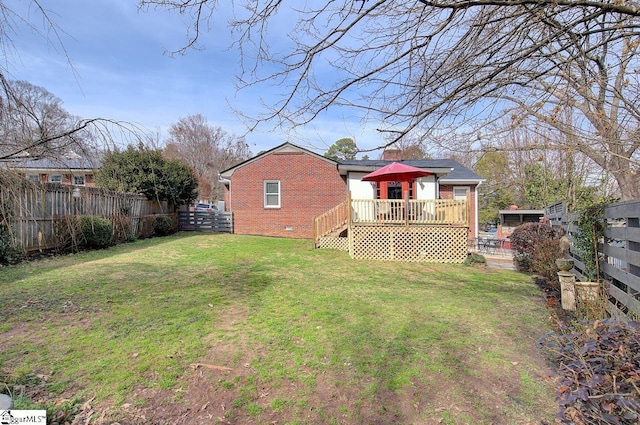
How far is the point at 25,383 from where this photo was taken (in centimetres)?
267

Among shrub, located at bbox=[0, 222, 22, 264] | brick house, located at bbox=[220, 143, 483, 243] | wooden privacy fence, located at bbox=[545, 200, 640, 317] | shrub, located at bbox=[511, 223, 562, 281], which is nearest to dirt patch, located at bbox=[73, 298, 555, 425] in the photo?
wooden privacy fence, located at bbox=[545, 200, 640, 317]

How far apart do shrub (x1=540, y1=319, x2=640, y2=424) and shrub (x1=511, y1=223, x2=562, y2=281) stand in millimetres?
6103

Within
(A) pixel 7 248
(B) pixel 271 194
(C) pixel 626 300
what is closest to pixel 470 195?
(B) pixel 271 194

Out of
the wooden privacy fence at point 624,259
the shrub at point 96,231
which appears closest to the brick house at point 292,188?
the shrub at point 96,231

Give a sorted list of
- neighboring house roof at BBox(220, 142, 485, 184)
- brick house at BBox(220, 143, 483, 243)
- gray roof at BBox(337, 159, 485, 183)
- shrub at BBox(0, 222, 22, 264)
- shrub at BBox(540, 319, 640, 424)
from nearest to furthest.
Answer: shrub at BBox(540, 319, 640, 424), shrub at BBox(0, 222, 22, 264), gray roof at BBox(337, 159, 485, 183), neighboring house roof at BBox(220, 142, 485, 184), brick house at BBox(220, 143, 483, 243)

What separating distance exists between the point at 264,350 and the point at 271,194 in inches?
534

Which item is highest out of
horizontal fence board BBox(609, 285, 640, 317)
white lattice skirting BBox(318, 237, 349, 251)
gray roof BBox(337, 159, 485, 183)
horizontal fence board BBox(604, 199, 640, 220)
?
gray roof BBox(337, 159, 485, 183)

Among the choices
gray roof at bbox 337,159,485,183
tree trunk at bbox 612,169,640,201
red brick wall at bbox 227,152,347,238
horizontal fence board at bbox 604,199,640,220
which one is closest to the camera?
horizontal fence board at bbox 604,199,640,220

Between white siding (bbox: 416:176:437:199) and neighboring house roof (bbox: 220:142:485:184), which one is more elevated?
neighboring house roof (bbox: 220:142:485:184)

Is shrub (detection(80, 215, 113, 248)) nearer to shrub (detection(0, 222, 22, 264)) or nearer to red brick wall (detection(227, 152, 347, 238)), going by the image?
shrub (detection(0, 222, 22, 264))

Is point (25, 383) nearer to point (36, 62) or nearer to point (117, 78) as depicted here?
point (36, 62)

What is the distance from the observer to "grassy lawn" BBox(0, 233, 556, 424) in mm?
2611

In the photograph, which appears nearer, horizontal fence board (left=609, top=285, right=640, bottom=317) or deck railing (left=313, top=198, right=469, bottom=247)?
horizontal fence board (left=609, top=285, right=640, bottom=317)

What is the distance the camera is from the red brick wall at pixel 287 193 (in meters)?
16.3
